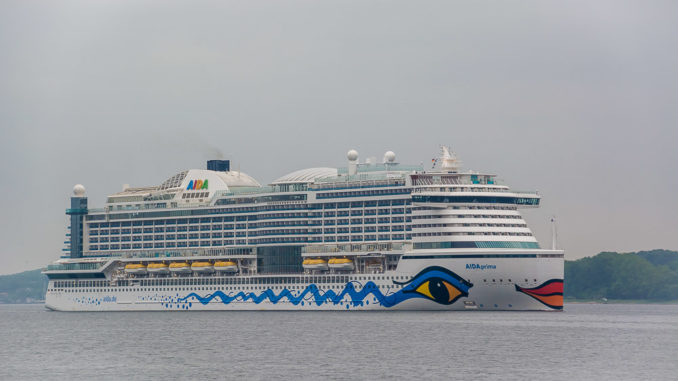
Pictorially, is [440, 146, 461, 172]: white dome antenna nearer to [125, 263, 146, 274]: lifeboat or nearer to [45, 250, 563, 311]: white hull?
[45, 250, 563, 311]: white hull

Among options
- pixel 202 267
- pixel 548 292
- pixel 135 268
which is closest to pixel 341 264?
pixel 202 267

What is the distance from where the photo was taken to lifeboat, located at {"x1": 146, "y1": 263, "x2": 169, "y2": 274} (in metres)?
134

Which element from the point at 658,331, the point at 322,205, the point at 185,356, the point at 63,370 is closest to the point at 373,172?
the point at 322,205

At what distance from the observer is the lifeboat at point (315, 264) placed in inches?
4724

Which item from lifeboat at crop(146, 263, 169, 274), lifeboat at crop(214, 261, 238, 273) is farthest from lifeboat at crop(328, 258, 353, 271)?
lifeboat at crop(146, 263, 169, 274)

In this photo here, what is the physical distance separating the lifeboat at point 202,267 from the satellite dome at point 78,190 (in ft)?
73.8

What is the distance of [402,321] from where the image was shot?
3979 inches

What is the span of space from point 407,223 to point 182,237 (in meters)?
31.2

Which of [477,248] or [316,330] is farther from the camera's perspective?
[477,248]

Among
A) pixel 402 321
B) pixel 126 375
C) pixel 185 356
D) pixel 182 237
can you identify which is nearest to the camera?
pixel 126 375

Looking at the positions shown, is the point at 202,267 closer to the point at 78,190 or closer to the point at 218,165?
the point at 218,165

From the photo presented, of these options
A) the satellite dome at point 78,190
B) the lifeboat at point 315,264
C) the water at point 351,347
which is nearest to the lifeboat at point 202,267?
the lifeboat at point 315,264

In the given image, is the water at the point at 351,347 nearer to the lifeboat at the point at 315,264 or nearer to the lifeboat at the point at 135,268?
the lifeboat at the point at 315,264

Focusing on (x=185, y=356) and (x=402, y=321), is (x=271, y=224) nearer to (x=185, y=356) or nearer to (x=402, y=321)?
(x=402, y=321)
